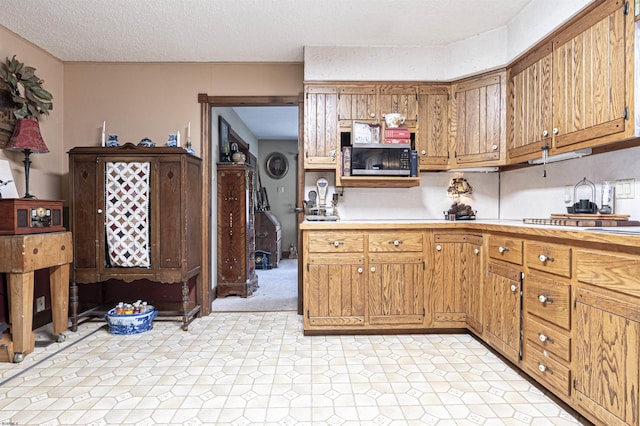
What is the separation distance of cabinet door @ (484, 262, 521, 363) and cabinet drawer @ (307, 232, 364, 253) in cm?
97

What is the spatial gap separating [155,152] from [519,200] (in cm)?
318

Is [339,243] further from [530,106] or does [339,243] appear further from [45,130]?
[45,130]

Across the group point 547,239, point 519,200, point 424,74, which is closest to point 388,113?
point 424,74

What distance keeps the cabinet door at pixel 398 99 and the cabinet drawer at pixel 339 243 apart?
3.80 feet

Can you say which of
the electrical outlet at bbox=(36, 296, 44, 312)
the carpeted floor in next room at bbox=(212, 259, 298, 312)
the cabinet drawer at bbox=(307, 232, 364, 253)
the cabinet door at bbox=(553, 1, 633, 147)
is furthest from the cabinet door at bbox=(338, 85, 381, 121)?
the electrical outlet at bbox=(36, 296, 44, 312)

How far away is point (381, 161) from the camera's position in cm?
306

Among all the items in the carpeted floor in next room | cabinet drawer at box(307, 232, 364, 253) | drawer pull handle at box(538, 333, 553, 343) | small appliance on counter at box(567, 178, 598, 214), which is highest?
small appliance on counter at box(567, 178, 598, 214)

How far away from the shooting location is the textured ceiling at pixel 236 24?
247cm

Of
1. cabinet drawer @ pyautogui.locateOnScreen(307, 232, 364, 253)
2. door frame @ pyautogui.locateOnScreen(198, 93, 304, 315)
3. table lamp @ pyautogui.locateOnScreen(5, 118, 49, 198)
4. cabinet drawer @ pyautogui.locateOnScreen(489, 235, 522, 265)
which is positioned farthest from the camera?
door frame @ pyautogui.locateOnScreen(198, 93, 304, 315)

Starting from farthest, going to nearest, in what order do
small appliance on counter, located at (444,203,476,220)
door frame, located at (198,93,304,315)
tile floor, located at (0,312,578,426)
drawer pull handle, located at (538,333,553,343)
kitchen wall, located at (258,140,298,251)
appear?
kitchen wall, located at (258,140,298,251) → door frame, located at (198,93,304,315) → small appliance on counter, located at (444,203,476,220) → drawer pull handle, located at (538,333,553,343) → tile floor, located at (0,312,578,426)

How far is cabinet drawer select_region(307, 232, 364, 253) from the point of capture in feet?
9.11

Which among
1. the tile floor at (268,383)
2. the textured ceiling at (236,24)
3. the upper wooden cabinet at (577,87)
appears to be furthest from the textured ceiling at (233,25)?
the tile floor at (268,383)

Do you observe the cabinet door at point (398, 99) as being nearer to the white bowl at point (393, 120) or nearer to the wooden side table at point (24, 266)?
the white bowl at point (393, 120)

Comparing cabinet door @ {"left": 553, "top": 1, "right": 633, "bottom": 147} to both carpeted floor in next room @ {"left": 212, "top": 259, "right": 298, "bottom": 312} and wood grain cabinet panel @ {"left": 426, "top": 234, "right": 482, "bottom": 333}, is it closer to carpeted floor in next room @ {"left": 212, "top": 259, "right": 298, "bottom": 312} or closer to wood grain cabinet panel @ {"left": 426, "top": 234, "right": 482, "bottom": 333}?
wood grain cabinet panel @ {"left": 426, "top": 234, "right": 482, "bottom": 333}
